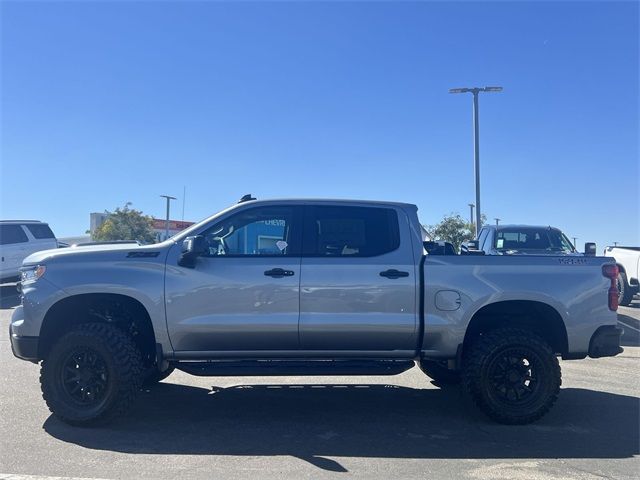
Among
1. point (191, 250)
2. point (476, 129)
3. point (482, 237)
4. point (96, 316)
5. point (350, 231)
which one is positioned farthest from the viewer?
point (476, 129)

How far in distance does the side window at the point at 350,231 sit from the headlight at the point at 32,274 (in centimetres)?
244

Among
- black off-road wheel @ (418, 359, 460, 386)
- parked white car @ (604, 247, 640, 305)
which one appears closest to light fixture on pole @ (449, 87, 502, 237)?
parked white car @ (604, 247, 640, 305)

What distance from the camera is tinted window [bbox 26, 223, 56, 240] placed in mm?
17109

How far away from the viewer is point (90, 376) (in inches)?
207

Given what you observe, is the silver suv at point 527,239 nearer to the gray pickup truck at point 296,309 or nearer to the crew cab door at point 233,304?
the gray pickup truck at point 296,309

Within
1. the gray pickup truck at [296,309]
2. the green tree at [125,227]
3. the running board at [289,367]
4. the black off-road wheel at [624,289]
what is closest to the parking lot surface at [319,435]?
the gray pickup truck at [296,309]

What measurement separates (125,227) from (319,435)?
88.2 ft

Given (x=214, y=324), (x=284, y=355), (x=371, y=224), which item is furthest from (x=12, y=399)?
(x=371, y=224)

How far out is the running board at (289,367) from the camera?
17.2 ft

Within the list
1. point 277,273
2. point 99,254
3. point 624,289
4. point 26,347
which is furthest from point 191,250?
point 624,289

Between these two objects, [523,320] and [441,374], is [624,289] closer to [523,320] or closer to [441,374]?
[441,374]

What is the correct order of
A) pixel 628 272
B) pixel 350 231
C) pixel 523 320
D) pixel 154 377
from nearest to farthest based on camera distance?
pixel 350 231
pixel 523 320
pixel 154 377
pixel 628 272

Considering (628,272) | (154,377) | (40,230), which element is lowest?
(154,377)

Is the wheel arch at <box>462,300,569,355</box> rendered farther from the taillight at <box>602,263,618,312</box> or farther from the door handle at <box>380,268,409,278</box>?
the door handle at <box>380,268,409,278</box>
